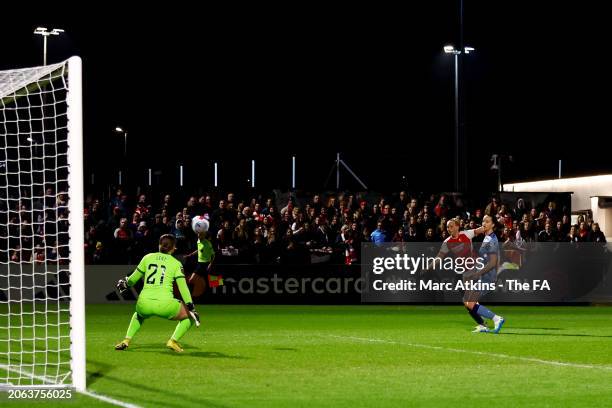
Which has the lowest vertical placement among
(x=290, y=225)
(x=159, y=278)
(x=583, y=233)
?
(x=159, y=278)

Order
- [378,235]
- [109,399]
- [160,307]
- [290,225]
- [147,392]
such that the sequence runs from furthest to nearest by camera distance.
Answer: [290,225] < [378,235] < [160,307] < [147,392] < [109,399]

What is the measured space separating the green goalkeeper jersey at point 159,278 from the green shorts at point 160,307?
0.18ft

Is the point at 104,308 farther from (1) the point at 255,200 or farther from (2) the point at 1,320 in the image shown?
(1) the point at 255,200

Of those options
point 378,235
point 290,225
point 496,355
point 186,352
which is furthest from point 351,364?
point 290,225

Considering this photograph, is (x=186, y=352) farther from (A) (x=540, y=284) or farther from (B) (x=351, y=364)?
(A) (x=540, y=284)

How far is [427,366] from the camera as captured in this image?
40.8 ft

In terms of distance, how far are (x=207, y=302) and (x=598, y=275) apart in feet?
35.5

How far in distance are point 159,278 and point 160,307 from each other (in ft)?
1.22

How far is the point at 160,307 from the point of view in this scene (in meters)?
13.0

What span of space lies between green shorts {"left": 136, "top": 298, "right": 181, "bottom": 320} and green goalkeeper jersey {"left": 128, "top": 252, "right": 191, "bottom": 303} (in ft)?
0.18

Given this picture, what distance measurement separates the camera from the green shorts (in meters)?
13.1

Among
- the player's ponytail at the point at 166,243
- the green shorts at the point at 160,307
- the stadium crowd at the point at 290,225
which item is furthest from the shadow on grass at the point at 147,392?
the stadium crowd at the point at 290,225

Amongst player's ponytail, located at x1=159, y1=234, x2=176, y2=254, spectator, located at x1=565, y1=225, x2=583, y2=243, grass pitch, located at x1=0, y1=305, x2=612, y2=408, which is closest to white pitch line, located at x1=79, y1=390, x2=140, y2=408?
grass pitch, located at x1=0, y1=305, x2=612, y2=408

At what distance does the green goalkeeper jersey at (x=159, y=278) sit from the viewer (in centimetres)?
1309
